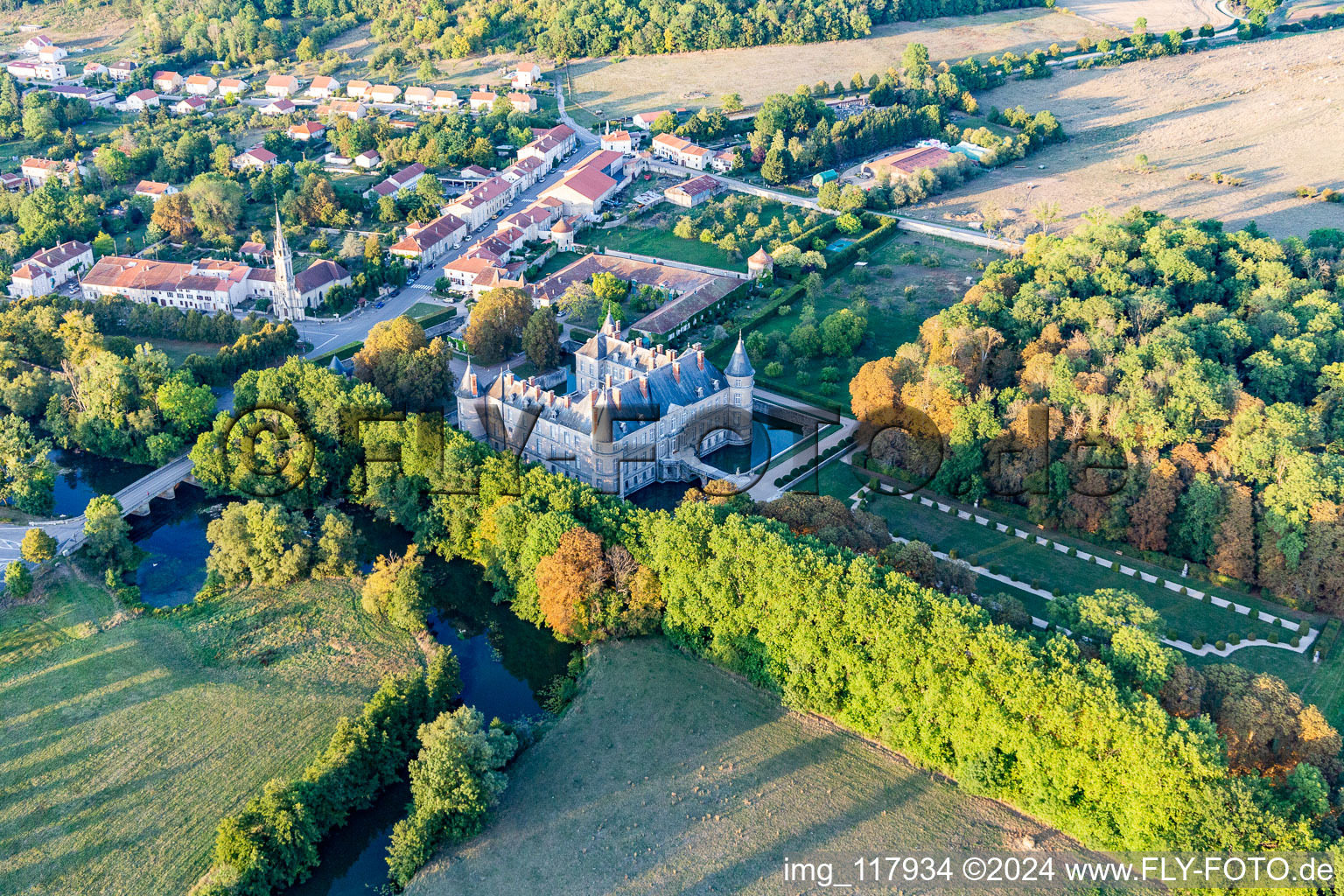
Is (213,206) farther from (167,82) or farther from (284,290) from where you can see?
(167,82)

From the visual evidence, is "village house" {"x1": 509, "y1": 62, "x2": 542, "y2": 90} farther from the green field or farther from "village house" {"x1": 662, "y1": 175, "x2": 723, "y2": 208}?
the green field

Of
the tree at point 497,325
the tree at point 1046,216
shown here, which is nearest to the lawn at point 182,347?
the tree at point 497,325

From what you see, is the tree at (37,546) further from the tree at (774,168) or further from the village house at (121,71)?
the village house at (121,71)

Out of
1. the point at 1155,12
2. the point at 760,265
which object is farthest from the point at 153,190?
the point at 1155,12

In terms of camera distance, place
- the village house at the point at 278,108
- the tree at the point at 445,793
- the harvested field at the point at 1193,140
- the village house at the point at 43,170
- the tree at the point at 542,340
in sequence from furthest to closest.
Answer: the village house at the point at 278,108
the village house at the point at 43,170
the harvested field at the point at 1193,140
the tree at the point at 542,340
the tree at the point at 445,793

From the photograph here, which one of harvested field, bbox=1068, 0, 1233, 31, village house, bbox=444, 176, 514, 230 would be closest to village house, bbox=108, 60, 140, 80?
village house, bbox=444, 176, 514, 230
